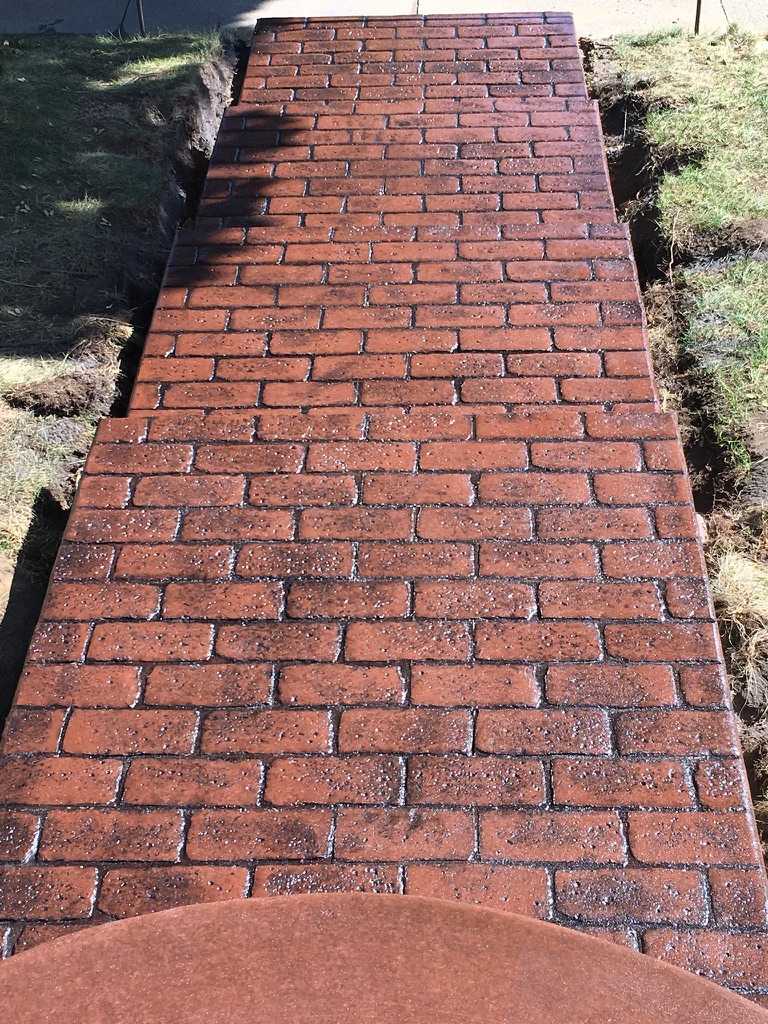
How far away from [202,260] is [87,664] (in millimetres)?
1584

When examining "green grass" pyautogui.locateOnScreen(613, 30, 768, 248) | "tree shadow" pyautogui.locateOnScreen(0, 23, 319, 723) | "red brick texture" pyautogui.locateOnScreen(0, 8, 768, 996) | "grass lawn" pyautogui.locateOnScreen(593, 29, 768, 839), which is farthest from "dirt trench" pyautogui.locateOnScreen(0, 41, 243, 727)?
"green grass" pyautogui.locateOnScreen(613, 30, 768, 248)

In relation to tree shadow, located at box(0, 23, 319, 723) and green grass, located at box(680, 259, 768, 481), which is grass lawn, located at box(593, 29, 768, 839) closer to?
green grass, located at box(680, 259, 768, 481)

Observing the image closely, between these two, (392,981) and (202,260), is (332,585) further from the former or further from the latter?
(202,260)

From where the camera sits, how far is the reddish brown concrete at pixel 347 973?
4.60ft

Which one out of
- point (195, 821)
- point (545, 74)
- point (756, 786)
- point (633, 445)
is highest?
point (545, 74)

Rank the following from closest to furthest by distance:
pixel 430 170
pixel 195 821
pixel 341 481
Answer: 1. pixel 195 821
2. pixel 341 481
3. pixel 430 170

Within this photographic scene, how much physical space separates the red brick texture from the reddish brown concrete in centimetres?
29

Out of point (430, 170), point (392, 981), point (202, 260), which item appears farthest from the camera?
point (430, 170)

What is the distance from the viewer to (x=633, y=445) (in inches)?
103

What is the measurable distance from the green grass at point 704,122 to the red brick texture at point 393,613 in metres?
0.82

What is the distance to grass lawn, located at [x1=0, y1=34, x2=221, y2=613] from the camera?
3.19m

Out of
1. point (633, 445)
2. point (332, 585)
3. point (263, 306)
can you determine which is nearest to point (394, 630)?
point (332, 585)

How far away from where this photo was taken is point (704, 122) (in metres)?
4.57

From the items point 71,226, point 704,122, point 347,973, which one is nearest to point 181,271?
point 71,226
